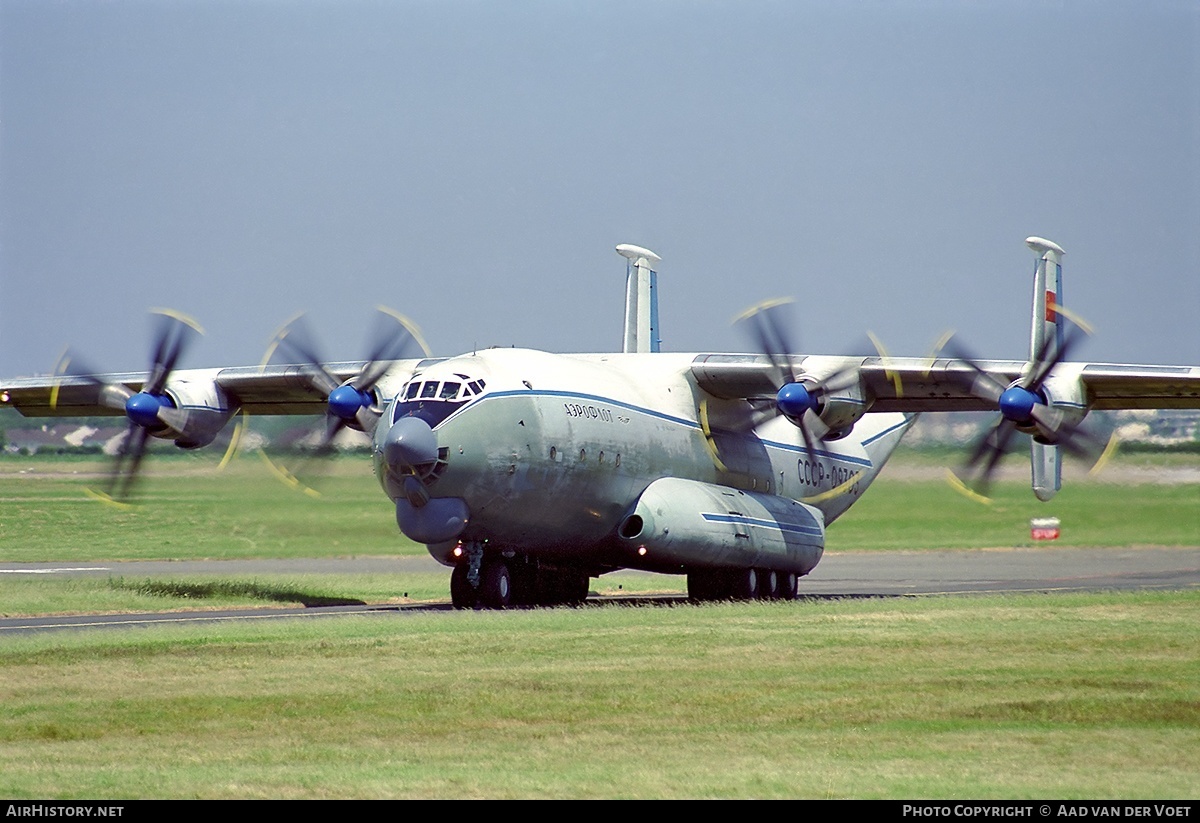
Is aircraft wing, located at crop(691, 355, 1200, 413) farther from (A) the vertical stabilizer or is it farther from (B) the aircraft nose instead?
(B) the aircraft nose

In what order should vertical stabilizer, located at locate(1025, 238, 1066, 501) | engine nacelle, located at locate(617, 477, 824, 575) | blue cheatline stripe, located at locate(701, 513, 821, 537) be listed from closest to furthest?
1. engine nacelle, located at locate(617, 477, 824, 575)
2. blue cheatline stripe, located at locate(701, 513, 821, 537)
3. vertical stabilizer, located at locate(1025, 238, 1066, 501)

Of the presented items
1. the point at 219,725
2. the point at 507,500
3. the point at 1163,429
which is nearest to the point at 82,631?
the point at 507,500

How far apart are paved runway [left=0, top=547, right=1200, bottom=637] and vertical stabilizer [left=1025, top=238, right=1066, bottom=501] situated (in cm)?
208

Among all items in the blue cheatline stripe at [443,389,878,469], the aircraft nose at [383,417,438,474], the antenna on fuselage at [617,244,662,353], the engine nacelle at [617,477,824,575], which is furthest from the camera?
the antenna on fuselage at [617,244,662,353]

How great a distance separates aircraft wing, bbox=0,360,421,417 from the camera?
2939 cm

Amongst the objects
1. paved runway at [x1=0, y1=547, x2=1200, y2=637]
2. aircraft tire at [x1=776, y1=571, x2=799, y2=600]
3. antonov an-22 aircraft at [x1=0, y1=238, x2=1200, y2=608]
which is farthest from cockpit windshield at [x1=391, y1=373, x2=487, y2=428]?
aircraft tire at [x1=776, y1=571, x2=799, y2=600]

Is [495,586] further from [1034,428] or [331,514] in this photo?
[331,514]

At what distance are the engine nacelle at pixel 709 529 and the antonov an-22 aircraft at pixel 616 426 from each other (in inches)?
1.5

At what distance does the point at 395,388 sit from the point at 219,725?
637 inches

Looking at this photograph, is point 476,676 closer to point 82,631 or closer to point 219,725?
point 219,725

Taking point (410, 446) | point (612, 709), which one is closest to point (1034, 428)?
point (410, 446)

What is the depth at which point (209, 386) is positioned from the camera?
97.5 ft

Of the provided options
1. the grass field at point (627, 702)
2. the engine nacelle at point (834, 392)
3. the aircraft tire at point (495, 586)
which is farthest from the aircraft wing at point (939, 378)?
the aircraft tire at point (495, 586)

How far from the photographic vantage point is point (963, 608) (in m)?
22.8
